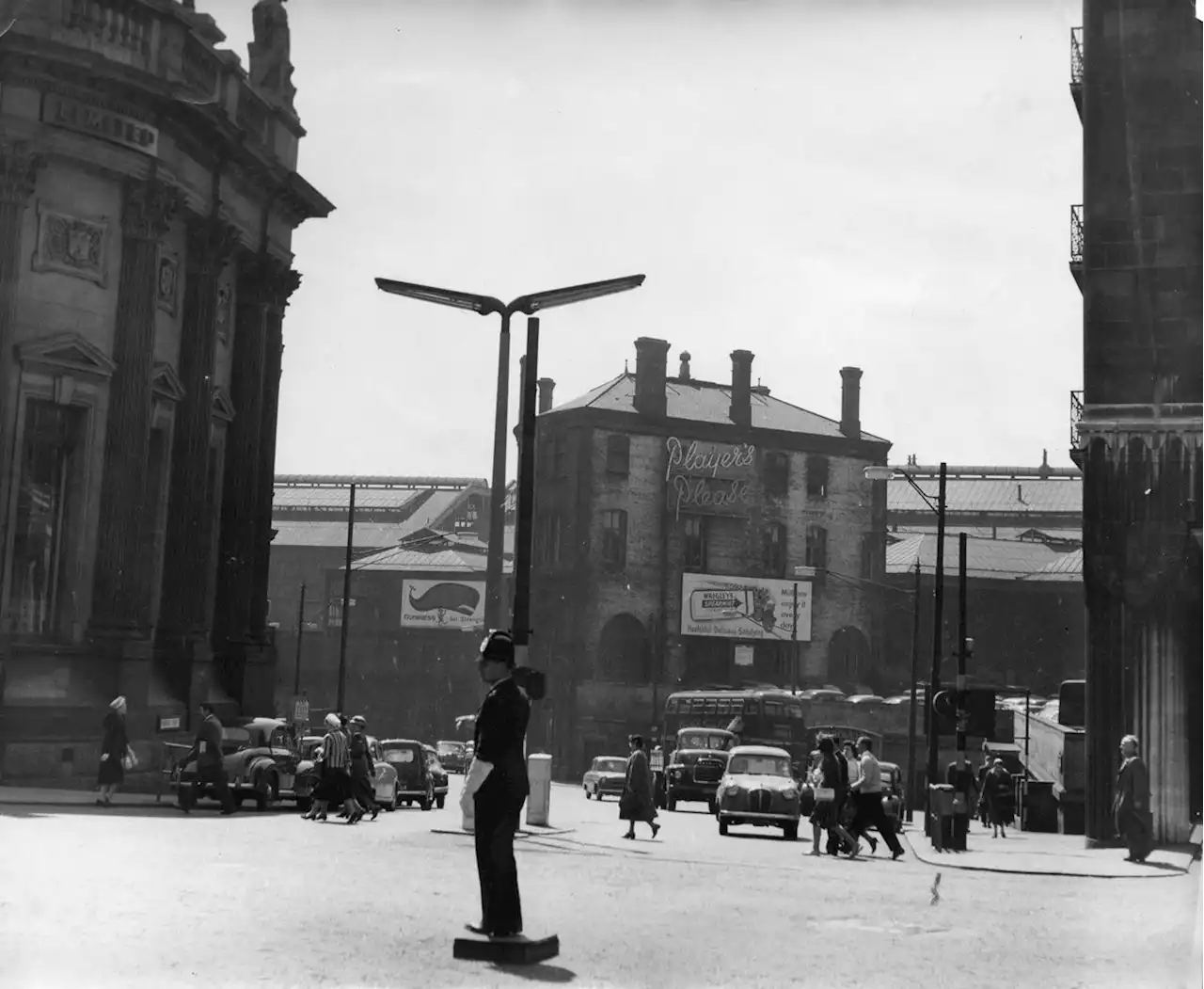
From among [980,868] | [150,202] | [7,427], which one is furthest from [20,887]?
[150,202]

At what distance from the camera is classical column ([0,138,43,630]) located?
31547 millimetres

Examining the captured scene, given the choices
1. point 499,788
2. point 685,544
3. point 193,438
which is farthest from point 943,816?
point 685,544

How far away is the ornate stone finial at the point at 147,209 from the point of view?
3400 centimetres

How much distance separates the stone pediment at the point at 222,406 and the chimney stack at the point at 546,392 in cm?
4537

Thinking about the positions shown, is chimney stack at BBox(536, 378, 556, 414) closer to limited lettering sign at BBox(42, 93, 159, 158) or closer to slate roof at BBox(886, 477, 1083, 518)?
slate roof at BBox(886, 477, 1083, 518)

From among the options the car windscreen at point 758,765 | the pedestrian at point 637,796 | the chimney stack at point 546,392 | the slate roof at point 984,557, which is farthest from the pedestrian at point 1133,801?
the chimney stack at point 546,392

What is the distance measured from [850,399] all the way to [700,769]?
39566 millimetres

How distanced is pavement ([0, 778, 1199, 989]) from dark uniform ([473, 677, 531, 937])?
0.44 m

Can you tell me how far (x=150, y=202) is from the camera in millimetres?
34188

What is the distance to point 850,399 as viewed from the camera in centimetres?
8231

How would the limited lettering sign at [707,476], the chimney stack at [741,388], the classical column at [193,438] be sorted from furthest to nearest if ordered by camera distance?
1. the chimney stack at [741,388]
2. the limited lettering sign at [707,476]
3. the classical column at [193,438]

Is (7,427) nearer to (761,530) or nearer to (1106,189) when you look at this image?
(1106,189)

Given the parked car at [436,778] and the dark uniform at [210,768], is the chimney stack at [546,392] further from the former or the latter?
the dark uniform at [210,768]

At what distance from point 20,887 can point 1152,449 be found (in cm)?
1966
